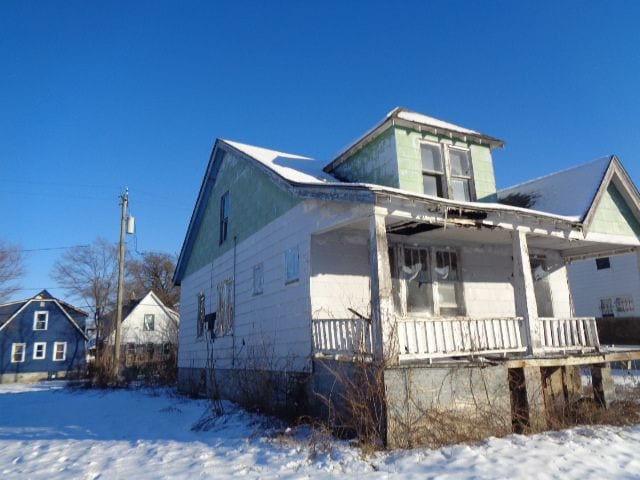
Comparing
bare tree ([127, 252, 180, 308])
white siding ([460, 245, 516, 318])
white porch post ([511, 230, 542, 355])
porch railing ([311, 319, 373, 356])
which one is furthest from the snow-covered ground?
bare tree ([127, 252, 180, 308])

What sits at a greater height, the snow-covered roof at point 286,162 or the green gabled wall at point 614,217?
the snow-covered roof at point 286,162

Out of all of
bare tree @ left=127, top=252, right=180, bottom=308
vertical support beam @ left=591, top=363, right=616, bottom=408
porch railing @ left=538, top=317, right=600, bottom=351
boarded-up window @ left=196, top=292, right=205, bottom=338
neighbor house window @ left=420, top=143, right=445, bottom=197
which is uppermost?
bare tree @ left=127, top=252, right=180, bottom=308

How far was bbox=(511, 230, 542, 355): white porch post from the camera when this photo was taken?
8.79 m

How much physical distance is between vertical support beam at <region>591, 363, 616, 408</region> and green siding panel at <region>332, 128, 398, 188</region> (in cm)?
555

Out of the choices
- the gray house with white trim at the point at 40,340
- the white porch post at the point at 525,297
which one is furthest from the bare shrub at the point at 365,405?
the gray house with white trim at the point at 40,340

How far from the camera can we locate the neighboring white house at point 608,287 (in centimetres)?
2328

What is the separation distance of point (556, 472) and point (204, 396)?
1160 centimetres

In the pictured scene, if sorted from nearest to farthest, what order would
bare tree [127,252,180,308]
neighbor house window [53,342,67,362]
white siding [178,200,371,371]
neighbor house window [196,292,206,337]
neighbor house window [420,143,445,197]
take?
white siding [178,200,371,371], neighbor house window [420,143,445,197], neighbor house window [196,292,206,337], neighbor house window [53,342,67,362], bare tree [127,252,180,308]

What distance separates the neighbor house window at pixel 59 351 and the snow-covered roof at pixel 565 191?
33.9m

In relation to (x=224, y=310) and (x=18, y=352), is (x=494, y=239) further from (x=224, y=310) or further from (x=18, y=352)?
(x=18, y=352)

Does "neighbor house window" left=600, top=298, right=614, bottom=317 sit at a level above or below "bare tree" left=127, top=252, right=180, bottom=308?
below

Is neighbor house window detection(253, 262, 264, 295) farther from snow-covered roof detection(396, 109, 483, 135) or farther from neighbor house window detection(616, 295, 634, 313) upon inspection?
neighbor house window detection(616, 295, 634, 313)

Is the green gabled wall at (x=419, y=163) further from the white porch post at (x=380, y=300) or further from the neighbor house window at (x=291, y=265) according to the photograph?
the white porch post at (x=380, y=300)

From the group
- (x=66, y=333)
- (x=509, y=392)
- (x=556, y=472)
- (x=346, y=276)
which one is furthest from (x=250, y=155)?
(x=66, y=333)
